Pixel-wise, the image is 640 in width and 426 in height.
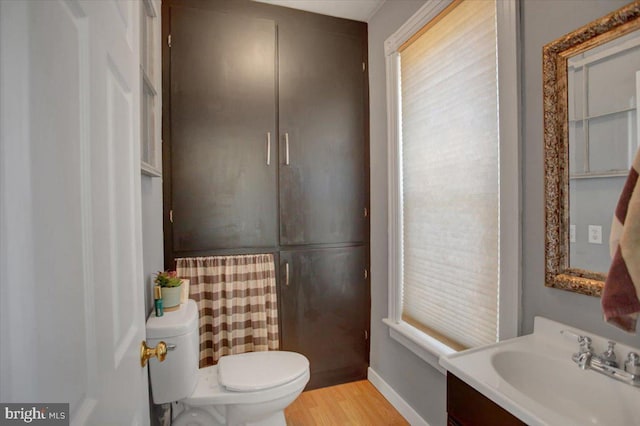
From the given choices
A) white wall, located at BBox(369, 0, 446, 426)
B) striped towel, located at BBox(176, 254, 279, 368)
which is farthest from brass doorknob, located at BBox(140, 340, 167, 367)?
white wall, located at BBox(369, 0, 446, 426)

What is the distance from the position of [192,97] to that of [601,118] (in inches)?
78.1

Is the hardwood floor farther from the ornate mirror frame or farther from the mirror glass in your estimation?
the mirror glass

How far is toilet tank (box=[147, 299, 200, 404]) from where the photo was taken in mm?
1300

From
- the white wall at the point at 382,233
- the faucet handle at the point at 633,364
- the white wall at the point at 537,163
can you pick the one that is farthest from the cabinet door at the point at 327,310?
the faucet handle at the point at 633,364

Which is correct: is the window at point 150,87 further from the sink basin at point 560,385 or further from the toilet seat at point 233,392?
the sink basin at point 560,385

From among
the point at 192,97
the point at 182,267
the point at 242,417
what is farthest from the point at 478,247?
the point at 192,97

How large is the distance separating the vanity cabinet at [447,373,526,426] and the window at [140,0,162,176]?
4.70 ft

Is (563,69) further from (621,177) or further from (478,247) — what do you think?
(478,247)

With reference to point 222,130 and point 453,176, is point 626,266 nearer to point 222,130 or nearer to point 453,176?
point 453,176

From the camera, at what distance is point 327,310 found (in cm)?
223

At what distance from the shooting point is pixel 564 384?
0.94m

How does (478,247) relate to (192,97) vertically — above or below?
below

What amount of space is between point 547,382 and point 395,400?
1249mm

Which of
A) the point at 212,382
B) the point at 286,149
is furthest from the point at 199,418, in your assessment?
the point at 286,149
